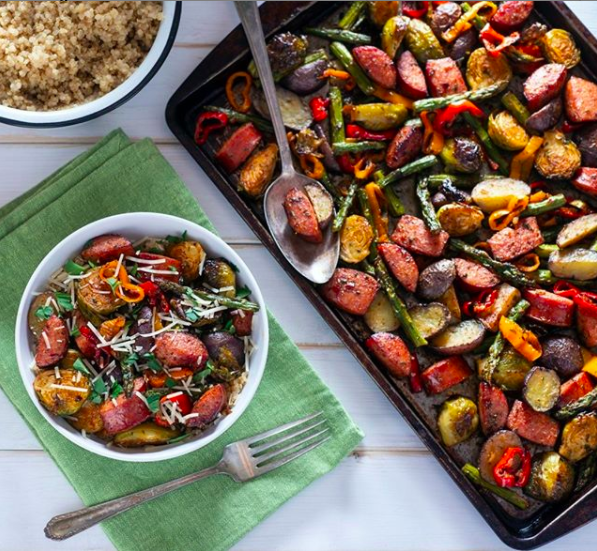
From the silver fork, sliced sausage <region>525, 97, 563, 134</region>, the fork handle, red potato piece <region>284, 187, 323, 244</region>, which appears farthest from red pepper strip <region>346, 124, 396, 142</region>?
the fork handle

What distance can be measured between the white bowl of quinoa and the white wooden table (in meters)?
0.25

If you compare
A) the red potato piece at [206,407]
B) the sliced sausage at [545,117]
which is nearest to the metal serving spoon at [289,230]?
the red potato piece at [206,407]

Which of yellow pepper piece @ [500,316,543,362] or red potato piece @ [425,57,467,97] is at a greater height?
red potato piece @ [425,57,467,97]

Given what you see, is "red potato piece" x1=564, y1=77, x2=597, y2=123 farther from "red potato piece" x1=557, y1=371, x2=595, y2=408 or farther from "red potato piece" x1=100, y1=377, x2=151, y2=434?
"red potato piece" x1=100, y1=377, x2=151, y2=434

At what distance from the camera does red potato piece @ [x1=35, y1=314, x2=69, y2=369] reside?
8.82 ft

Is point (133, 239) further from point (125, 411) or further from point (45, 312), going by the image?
point (125, 411)

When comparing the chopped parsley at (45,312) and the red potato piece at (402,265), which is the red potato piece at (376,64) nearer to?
the red potato piece at (402,265)

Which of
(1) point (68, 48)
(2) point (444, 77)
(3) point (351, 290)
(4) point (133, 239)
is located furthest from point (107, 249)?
(2) point (444, 77)

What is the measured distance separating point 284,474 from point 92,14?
1837 millimetres

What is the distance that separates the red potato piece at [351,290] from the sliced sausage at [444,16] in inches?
39.8

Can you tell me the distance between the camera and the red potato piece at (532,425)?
10.0 ft

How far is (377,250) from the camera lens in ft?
10.1

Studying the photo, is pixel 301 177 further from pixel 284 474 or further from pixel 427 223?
pixel 284 474

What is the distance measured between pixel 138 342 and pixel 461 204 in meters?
1.31
